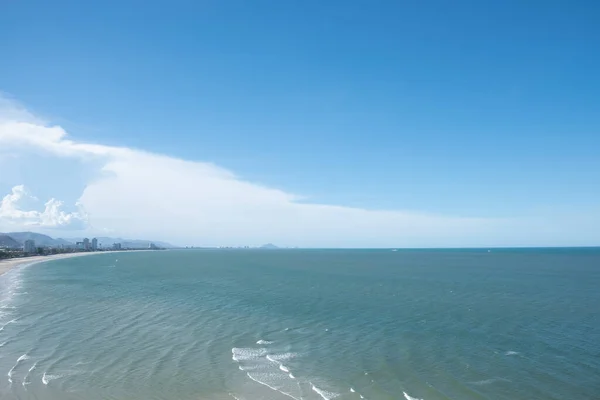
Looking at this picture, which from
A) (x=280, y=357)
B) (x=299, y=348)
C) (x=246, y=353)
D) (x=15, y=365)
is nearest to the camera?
(x=15, y=365)

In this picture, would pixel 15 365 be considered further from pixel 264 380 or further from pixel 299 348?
pixel 299 348

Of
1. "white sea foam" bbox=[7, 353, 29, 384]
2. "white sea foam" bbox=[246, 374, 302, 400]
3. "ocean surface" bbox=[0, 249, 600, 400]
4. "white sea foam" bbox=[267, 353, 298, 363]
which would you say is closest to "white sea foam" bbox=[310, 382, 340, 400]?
"ocean surface" bbox=[0, 249, 600, 400]

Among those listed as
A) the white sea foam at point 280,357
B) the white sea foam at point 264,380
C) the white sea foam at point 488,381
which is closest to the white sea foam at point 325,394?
the white sea foam at point 264,380

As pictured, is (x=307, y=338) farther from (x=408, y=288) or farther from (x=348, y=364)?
(x=408, y=288)

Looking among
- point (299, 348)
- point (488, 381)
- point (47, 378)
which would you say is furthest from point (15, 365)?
point (488, 381)

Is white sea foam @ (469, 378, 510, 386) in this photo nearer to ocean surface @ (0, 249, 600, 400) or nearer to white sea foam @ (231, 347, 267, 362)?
ocean surface @ (0, 249, 600, 400)

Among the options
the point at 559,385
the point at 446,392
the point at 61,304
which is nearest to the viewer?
the point at 446,392

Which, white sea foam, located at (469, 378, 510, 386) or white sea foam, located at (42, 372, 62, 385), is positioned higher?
white sea foam, located at (42, 372, 62, 385)

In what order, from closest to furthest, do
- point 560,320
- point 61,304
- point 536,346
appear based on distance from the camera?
1. point 536,346
2. point 560,320
3. point 61,304

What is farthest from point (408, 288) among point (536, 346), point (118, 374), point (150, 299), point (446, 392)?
point (118, 374)

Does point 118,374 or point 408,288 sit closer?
point 118,374
